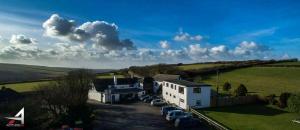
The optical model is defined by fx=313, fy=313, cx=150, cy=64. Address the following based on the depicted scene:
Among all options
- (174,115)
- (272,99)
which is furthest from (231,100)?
(174,115)

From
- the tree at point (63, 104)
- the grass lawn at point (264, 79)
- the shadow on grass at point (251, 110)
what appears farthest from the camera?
the grass lawn at point (264, 79)

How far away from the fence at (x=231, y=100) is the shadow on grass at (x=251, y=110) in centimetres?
177

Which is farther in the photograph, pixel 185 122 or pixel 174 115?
pixel 174 115

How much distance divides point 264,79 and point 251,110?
1192 inches

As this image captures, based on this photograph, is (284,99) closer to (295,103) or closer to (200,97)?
(295,103)

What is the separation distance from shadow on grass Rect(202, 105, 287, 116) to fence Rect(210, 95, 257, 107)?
1.77 meters

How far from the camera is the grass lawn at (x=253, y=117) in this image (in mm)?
46031

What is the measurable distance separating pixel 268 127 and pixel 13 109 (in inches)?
1692

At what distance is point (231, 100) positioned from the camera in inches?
2569

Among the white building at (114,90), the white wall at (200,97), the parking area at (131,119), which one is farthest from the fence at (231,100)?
the white building at (114,90)

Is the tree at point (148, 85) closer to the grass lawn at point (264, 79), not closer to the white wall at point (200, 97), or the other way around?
the grass lawn at point (264, 79)

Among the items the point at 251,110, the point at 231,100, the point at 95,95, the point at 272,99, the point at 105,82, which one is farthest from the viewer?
the point at 105,82

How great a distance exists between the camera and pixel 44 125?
1847 inches

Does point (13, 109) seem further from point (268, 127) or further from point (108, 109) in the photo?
point (268, 127)
